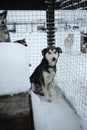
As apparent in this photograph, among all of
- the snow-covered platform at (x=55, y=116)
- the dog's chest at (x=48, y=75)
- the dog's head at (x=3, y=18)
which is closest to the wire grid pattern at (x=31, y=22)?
the dog's head at (x=3, y=18)

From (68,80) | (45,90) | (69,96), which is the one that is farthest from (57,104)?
(68,80)

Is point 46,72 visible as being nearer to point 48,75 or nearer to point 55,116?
point 48,75

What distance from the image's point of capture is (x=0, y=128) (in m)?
1.60

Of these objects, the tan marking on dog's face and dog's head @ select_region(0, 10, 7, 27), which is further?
dog's head @ select_region(0, 10, 7, 27)

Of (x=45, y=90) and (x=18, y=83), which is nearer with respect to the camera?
(x=18, y=83)

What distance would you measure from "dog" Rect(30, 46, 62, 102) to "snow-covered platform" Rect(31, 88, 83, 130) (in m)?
0.31

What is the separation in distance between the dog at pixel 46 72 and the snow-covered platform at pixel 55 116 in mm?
306

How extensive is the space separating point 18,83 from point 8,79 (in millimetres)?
91

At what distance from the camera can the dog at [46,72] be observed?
350cm

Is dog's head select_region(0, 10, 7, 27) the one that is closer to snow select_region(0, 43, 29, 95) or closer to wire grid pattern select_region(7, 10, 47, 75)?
wire grid pattern select_region(7, 10, 47, 75)

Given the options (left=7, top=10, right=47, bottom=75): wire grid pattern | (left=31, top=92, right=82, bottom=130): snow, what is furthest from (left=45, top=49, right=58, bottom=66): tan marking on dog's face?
(left=7, top=10, right=47, bottom=75): wire grid pattern

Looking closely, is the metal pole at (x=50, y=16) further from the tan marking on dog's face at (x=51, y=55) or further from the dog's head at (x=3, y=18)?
the dog's head at (x=3, y=18)

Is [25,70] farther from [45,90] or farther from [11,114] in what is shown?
[45,90]

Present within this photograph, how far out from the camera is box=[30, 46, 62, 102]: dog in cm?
350
